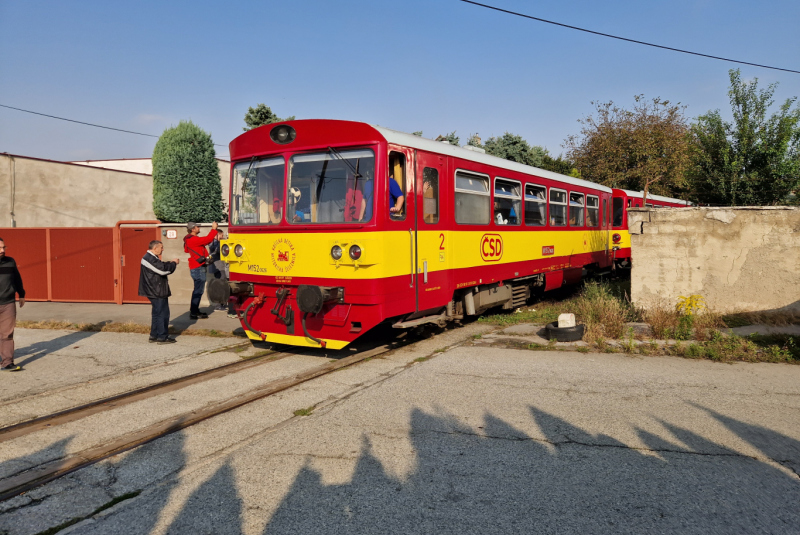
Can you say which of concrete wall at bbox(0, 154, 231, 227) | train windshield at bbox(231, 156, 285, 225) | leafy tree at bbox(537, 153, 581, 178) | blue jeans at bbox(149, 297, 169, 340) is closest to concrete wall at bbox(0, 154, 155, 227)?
concrete wall at bbox(0, 154, 231, 227)

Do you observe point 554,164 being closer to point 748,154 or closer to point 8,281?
point 748,154

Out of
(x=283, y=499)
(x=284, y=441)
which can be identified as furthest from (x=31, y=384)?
(x=283, y=499)

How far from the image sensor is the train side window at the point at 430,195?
24.6ft

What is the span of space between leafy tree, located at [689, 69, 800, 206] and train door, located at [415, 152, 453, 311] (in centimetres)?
936

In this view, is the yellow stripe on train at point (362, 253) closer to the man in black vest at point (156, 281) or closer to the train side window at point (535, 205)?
the man in black vest at point (156, 281)

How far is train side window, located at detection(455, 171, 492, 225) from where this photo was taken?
8.38 meters

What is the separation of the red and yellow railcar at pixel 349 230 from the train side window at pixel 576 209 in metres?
4.51

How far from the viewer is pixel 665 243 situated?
967 cm

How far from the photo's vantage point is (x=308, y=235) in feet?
23.0

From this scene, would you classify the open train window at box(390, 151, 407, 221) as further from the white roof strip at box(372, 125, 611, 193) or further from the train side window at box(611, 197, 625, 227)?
the train side window at box(611, 197, 625, 227)

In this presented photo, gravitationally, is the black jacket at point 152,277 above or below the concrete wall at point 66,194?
below

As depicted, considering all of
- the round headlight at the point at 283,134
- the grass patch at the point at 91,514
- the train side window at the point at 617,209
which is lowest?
the grass patch at the point at 91,514

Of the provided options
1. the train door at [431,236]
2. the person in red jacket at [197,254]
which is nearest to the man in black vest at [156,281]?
the person in red jacket at [197,254]

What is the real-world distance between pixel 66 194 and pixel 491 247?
17.7 metres
